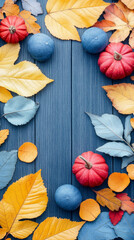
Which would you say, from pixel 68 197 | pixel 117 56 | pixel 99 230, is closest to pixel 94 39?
pixel 117 56

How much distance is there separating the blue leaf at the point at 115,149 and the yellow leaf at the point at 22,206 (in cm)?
25

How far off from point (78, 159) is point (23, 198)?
0.76 feet

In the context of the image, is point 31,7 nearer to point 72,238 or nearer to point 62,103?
point 62,103

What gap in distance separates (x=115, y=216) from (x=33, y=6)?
31.5 inches

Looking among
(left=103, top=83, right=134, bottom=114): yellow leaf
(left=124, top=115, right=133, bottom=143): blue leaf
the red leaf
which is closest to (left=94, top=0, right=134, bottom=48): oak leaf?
(left=103, top=83, right=134, bottom=114): yellow leaf

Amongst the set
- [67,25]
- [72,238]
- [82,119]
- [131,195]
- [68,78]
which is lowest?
[72,238]

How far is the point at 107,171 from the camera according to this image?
0.95m

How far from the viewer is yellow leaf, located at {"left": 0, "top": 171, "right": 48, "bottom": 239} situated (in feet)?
3.10

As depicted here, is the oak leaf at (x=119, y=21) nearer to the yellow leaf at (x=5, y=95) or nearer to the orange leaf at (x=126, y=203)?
the yellow leaf at (x=5, y=95)

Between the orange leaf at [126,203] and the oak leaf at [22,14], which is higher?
the oak leaf at [22,14]

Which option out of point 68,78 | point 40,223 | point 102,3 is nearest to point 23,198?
point 40,223

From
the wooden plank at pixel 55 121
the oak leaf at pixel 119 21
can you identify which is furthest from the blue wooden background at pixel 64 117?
the oak leaf at pixel 119 21

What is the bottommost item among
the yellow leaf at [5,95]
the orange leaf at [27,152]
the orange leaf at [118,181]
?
the orange leaf at [118,181]

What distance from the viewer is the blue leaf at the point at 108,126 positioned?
3.21 ft
